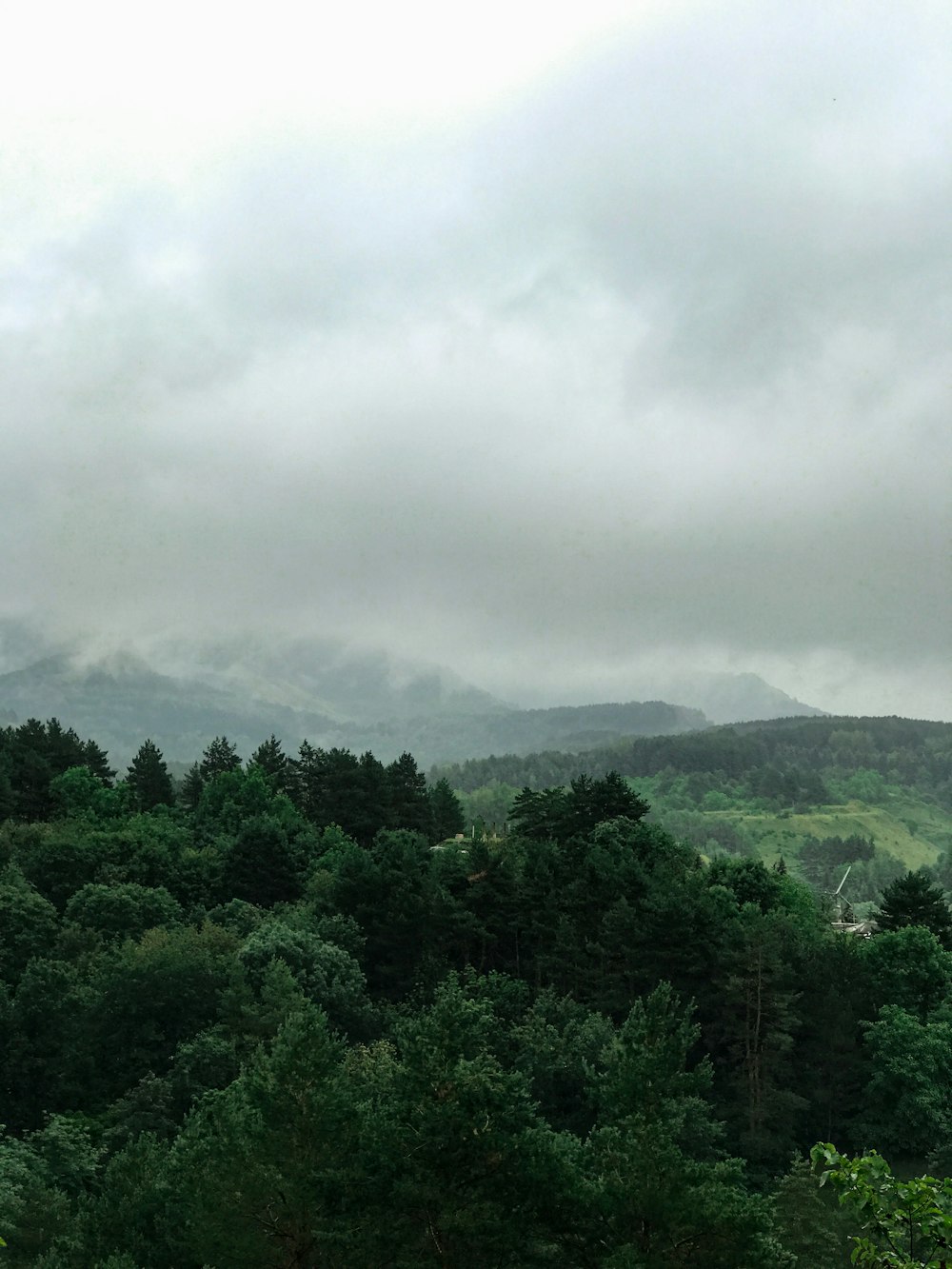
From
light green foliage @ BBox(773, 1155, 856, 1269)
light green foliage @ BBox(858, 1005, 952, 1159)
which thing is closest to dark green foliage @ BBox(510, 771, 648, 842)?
light green foliage @ BBox(858, 1005, 952, 1159)

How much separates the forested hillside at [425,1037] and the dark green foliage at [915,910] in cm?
25

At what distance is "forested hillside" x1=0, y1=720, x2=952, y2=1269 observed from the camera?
126 feet

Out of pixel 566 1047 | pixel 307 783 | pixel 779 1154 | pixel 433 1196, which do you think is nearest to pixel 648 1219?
pixel 433 1196

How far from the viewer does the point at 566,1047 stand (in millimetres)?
70062

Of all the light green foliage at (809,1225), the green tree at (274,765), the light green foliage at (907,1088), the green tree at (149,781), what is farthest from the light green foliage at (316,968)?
the green tree at (274,765)

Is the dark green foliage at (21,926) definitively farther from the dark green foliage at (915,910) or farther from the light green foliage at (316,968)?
the dark green foliage at (915,910)

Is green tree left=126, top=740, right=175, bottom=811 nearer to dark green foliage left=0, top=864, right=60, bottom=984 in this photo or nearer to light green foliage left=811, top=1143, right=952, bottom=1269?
dark green foliage left=0, top=864, right=60, bottom=984

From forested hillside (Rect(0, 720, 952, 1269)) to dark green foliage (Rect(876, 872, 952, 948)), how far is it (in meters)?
0.25

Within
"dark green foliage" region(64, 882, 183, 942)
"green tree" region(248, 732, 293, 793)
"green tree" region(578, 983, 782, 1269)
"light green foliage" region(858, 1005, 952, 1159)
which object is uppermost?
"green tree" region(248, 732, 293, 793)

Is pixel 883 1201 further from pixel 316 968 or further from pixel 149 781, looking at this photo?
pixel 149 781

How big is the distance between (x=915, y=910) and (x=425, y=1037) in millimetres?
70274

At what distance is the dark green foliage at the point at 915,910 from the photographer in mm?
97750

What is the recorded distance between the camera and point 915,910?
98.3 metres

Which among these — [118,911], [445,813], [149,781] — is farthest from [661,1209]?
[149,781]
